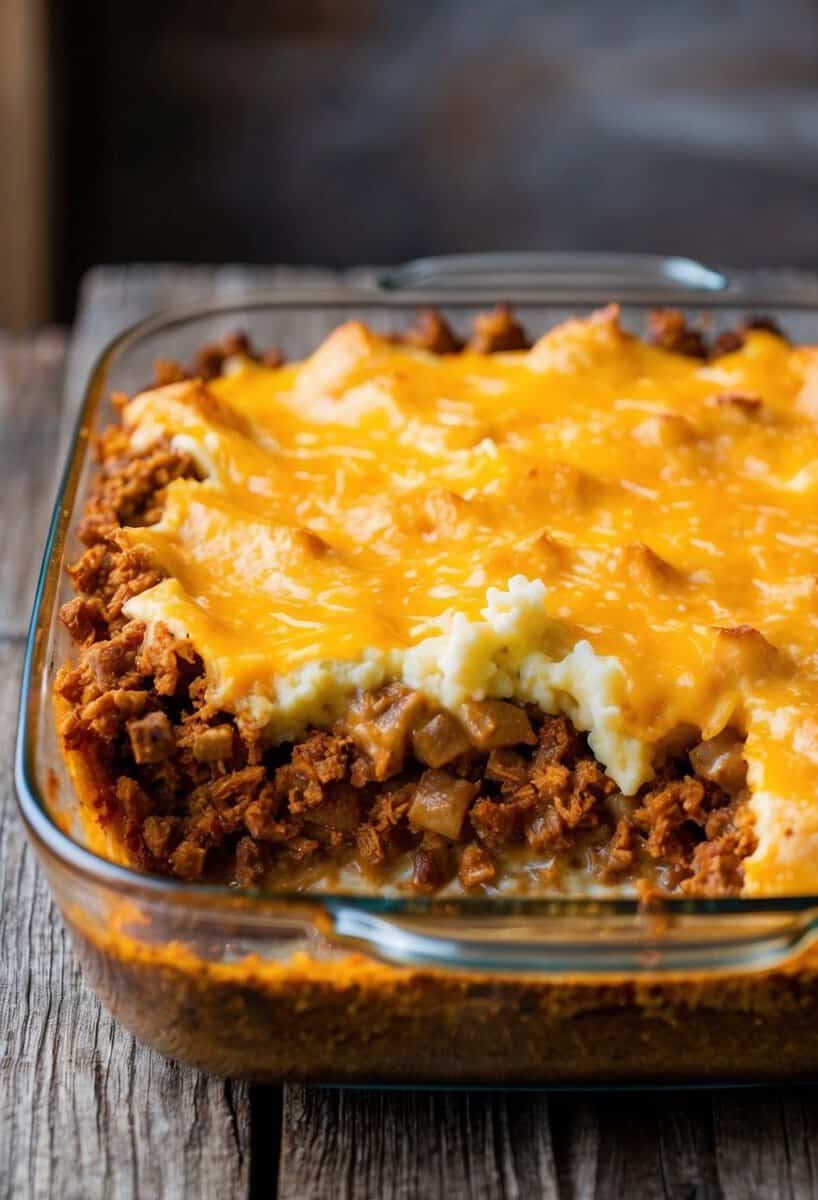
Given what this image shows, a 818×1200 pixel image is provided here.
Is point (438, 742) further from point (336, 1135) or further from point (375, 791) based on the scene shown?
point (336, 1135)

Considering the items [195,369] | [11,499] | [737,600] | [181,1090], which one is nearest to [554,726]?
[737,600]

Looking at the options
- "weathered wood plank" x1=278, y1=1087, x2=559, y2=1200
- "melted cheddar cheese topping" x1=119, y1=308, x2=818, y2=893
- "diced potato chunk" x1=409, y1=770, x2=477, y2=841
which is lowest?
"weathered wood plank" x1=278, y1=1087, x2=559, y2=1200

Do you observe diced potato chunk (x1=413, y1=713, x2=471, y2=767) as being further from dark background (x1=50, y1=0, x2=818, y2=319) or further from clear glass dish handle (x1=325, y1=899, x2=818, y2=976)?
dark background (x1=50, y1=0, x2=818, y2=319)

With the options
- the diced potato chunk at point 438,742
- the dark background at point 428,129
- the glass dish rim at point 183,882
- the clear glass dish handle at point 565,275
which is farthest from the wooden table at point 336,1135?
the dark background at point 428,129

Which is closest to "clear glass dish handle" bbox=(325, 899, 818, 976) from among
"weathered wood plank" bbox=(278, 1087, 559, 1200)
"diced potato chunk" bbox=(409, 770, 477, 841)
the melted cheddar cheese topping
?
the melted cheddar cheese topping

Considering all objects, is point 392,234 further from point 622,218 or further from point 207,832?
point 207,832
